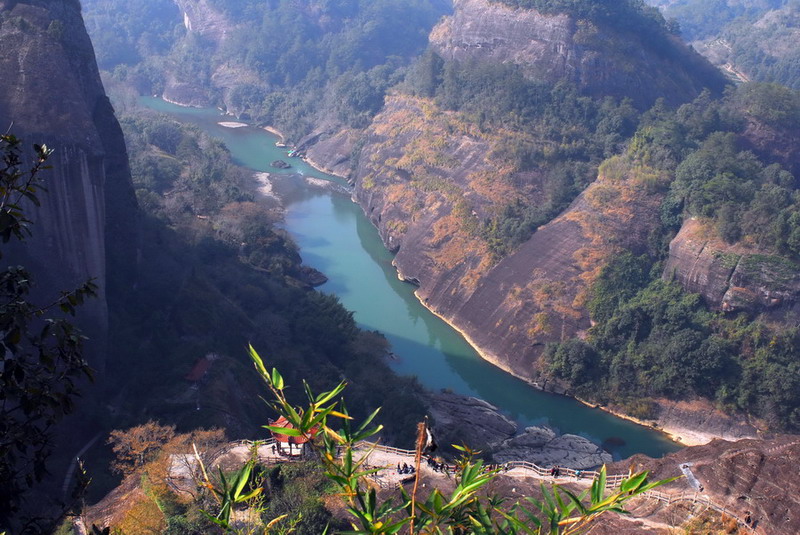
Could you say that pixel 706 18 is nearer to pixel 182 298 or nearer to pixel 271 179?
pixel 271 179

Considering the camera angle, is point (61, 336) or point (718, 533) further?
point (718, 533)

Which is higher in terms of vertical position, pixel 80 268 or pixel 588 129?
pixel 588 129

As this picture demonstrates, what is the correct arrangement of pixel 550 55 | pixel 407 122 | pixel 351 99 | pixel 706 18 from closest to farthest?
pixel 550 55 → pixel 407 122 → pixel 351 99 → pixel 706 18

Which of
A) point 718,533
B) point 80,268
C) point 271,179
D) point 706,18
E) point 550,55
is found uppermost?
point 706,18

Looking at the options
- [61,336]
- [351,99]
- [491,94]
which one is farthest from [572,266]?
[351,99]

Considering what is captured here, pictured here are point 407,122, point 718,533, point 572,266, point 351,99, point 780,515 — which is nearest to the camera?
point 718,533

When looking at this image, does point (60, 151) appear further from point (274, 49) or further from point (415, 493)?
point (274, 49)

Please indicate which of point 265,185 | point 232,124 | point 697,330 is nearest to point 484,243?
point 697,330
